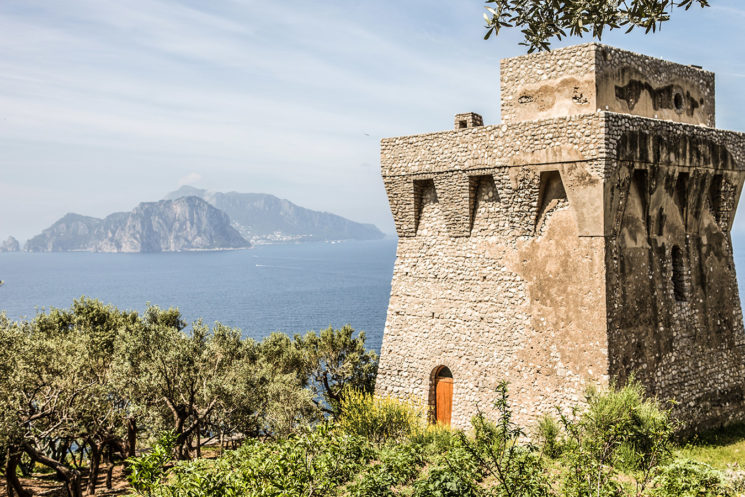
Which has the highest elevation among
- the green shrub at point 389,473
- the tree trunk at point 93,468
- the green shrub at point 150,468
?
the green shrub at point 150,468

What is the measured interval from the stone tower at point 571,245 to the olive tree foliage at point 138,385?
5.21m

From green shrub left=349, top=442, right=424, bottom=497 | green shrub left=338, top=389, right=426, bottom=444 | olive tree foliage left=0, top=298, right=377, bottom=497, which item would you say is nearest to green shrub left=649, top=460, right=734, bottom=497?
green shrub left=349, top=442, right=424, bottom=497

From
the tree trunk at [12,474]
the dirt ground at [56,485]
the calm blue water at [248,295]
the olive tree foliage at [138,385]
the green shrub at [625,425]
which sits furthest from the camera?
the calm blue water at [248,295]

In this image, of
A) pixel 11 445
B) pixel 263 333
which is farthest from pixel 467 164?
pixel 263 333

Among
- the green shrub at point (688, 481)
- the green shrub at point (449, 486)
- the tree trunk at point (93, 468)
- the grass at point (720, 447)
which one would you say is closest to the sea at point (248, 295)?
the tree trunk at point (93, 468)

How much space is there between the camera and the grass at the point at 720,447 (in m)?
16.1

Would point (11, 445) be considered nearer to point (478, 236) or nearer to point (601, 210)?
point (478, 236)

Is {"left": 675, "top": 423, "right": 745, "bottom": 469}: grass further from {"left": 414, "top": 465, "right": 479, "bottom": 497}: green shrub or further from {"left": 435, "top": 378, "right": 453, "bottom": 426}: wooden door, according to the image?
{"left": 414, "top": 465, "right": 479, "bottom": 497}: green shrub

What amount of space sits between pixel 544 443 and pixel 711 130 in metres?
10.1

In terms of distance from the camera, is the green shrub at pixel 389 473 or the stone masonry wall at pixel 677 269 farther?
the stone masonry wall at pixel 677 269

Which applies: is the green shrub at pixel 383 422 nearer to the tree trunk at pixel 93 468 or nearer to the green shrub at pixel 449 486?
the green shrub at pixel 449 486

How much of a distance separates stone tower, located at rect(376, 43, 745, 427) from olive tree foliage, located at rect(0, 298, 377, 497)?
5.21 meters

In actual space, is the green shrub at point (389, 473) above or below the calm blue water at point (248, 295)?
above

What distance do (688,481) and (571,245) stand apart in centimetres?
811
